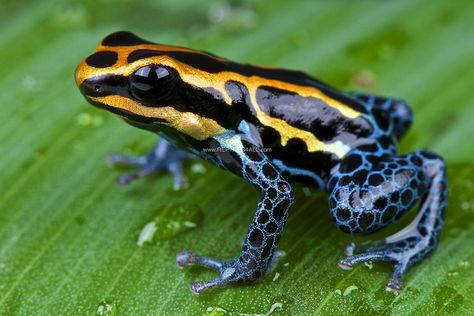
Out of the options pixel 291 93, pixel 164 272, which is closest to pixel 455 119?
pixel 291 93

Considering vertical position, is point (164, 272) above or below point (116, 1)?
below

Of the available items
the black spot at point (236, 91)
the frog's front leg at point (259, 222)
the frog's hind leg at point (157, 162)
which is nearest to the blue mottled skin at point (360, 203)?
the frog's front leg at point (259, 222)

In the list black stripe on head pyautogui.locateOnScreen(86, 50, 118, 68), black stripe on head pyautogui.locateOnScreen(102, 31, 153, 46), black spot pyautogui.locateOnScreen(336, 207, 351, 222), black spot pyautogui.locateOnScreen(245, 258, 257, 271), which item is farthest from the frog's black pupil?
A: black spot pyautogui.locateOnScreen(336, 207, 351, 222)

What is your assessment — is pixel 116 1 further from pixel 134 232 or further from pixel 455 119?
pixel 455 119

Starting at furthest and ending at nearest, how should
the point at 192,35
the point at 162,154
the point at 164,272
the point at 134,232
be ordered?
the point at 192,35 → the point at 162,154 → the point at 134,232 → the point at 164,272

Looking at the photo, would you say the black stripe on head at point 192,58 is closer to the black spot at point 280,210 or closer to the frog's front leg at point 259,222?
the frog's front leg at point 259,222

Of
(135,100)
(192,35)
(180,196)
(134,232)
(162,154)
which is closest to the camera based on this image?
(135,100)

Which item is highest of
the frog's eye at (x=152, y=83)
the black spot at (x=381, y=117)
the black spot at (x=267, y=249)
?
the frog's eye at (x=152, y=83)
